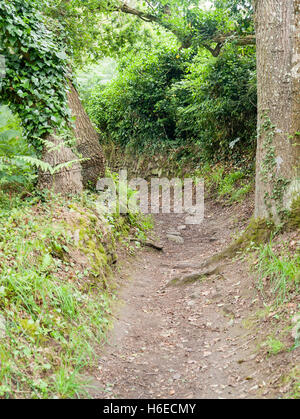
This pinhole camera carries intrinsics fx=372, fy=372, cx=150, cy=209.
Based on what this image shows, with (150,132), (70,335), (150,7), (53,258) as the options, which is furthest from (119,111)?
(70,335)

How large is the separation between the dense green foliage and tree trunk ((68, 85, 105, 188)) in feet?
15.8

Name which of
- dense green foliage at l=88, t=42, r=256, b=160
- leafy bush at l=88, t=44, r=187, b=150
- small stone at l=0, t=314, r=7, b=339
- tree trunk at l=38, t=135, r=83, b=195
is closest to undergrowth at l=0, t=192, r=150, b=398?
small stone at l=0, t=314, r=7, b=339

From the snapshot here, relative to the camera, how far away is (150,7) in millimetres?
11852

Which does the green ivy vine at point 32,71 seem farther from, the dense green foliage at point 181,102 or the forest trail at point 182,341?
the dense green foliage at point 181,102

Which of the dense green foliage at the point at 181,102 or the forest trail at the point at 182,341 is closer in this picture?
the forest trail at the point at 182,341

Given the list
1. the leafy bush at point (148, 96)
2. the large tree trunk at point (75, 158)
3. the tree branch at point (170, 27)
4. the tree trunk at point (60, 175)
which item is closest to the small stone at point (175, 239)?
the large tree trunk at point (75, 158)

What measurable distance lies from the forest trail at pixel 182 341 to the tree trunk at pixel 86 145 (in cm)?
204

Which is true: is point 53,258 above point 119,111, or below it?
below

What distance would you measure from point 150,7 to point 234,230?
7.94 metres

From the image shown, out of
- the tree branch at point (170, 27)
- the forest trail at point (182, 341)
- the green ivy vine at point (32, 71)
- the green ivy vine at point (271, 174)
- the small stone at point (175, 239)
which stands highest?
the tree branch at point (170, 27)

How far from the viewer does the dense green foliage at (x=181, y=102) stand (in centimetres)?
1116

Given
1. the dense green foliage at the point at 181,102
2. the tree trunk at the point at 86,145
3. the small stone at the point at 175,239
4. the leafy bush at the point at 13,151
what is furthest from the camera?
the dense green foliage at the point at 181,102
